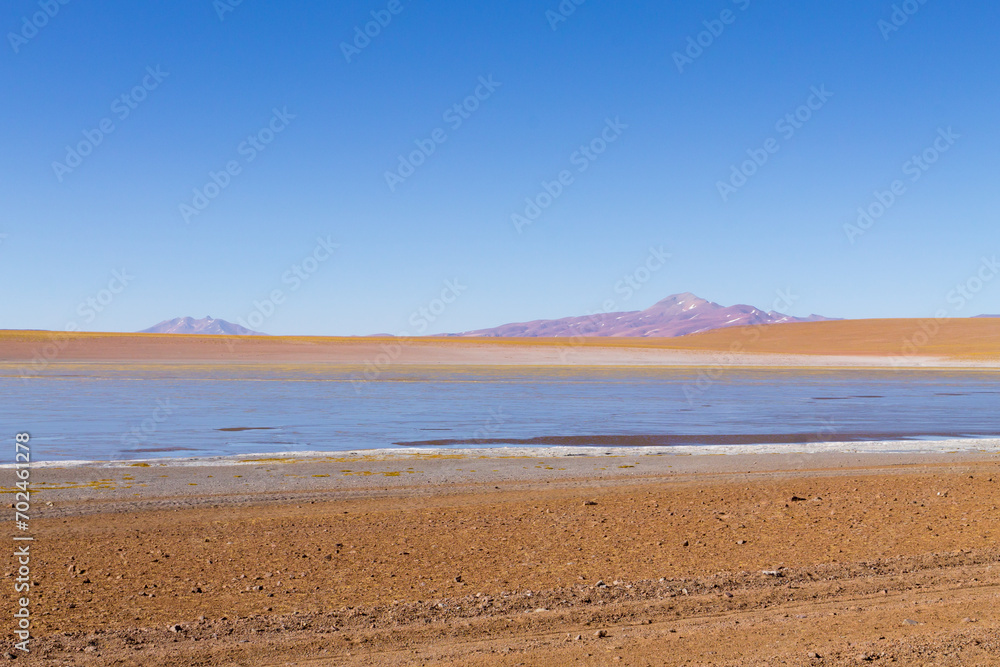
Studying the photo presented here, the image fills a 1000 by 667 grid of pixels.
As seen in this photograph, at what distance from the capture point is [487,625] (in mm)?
5750

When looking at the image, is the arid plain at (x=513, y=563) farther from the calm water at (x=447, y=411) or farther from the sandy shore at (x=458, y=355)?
the sandy shore at (x=458, y=355)

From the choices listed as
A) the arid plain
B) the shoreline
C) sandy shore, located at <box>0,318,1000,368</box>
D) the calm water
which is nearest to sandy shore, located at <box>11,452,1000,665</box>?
the arid plain

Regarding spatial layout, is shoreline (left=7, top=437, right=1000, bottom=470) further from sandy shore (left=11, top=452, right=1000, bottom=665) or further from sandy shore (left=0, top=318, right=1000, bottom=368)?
sandy shore (left=0, top=318, right=1000, bottom=368)

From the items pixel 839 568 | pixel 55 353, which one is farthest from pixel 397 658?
pixel 55 353

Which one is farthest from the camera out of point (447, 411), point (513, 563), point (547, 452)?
point (447, 411)

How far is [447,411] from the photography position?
23594mm

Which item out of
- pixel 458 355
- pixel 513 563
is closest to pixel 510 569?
pixel 513 563

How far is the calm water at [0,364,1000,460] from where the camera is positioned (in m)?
17.0

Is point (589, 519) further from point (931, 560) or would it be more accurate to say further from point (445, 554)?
point (931, 560)

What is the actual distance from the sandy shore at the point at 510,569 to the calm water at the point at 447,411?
480cm

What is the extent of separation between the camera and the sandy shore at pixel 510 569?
5.36m

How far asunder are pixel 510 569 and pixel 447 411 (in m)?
16.4

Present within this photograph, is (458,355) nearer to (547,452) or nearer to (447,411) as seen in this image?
(447,411)

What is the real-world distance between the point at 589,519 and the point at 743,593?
2.85 metres
